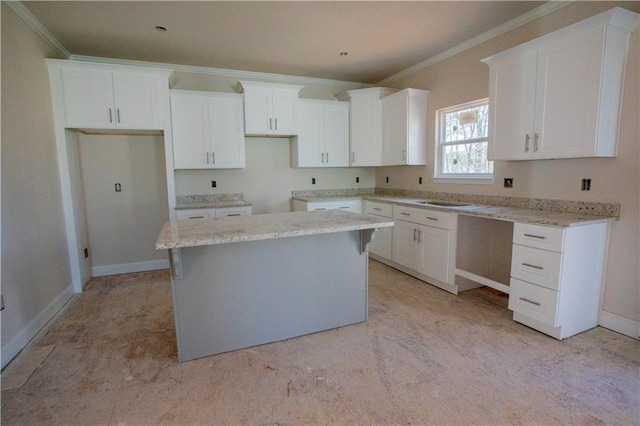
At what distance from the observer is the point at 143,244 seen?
14.0 feet

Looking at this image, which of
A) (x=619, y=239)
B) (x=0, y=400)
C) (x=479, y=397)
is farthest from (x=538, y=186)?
(x=0, y=400)

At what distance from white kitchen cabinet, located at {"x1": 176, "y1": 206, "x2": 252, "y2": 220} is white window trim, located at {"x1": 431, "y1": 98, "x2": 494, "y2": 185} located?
245 cm

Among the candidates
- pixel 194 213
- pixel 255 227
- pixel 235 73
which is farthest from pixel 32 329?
pixel 235 73

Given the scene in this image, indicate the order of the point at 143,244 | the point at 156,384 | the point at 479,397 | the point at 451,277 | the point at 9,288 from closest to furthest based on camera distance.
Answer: the point at 479,397 → the point at 156,384 → the point at 9,288 → the point at 451,277 → the point at 143,244

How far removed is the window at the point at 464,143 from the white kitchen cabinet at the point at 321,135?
1.37 m

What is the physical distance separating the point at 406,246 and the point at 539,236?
5.22 feet

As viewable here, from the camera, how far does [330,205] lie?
180 inches

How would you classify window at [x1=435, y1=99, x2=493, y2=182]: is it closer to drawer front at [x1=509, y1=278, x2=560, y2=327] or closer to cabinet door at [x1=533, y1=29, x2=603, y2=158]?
cabinet door at [x1=533, y1=29, x2=603, y2=158]

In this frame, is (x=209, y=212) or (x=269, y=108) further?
(x=269, y=108)

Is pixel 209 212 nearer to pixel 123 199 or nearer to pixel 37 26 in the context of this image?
pixel 123 199

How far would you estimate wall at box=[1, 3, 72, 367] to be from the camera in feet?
7.79

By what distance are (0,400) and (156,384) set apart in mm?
822

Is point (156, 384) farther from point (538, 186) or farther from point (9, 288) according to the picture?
point (538, 186)

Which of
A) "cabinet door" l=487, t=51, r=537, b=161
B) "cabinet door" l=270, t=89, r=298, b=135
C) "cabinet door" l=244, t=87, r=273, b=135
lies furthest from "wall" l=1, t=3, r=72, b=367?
"cabinet door" l=487, t=51, r=537, b=161
